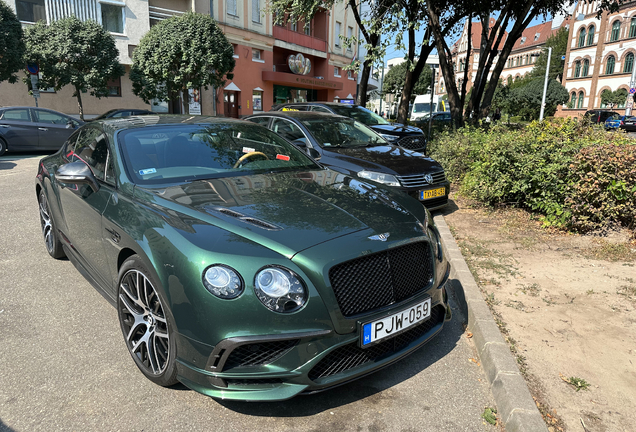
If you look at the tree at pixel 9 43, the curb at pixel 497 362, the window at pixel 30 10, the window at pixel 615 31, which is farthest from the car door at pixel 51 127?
the window at pixel 615 31

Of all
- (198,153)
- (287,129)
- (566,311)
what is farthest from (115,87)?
(566,311)

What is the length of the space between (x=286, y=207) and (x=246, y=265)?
0.67 m

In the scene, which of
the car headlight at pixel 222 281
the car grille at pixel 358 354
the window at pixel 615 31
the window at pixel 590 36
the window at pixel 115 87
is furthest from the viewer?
the window at pixel 590 36

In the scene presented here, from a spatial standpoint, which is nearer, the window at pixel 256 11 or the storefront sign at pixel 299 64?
the window at pixel 256 11

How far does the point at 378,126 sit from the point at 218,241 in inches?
364

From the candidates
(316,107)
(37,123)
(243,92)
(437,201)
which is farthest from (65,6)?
(437,201)

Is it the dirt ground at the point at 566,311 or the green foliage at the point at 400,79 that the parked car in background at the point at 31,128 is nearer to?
the dirt ground at the point at 566,311

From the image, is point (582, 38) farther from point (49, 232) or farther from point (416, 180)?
point (49, 232)

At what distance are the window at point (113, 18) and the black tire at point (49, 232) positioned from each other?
77.6 feet

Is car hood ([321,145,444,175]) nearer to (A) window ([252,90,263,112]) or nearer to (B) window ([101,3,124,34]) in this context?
(B) window ([101,3,124,34])

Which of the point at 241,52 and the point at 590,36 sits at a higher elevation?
the point at 590,36

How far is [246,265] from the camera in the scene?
7.43 ft

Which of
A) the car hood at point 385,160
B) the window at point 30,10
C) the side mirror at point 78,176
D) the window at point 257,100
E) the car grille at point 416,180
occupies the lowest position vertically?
the car grille at point 416,180

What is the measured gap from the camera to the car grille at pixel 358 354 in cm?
235
